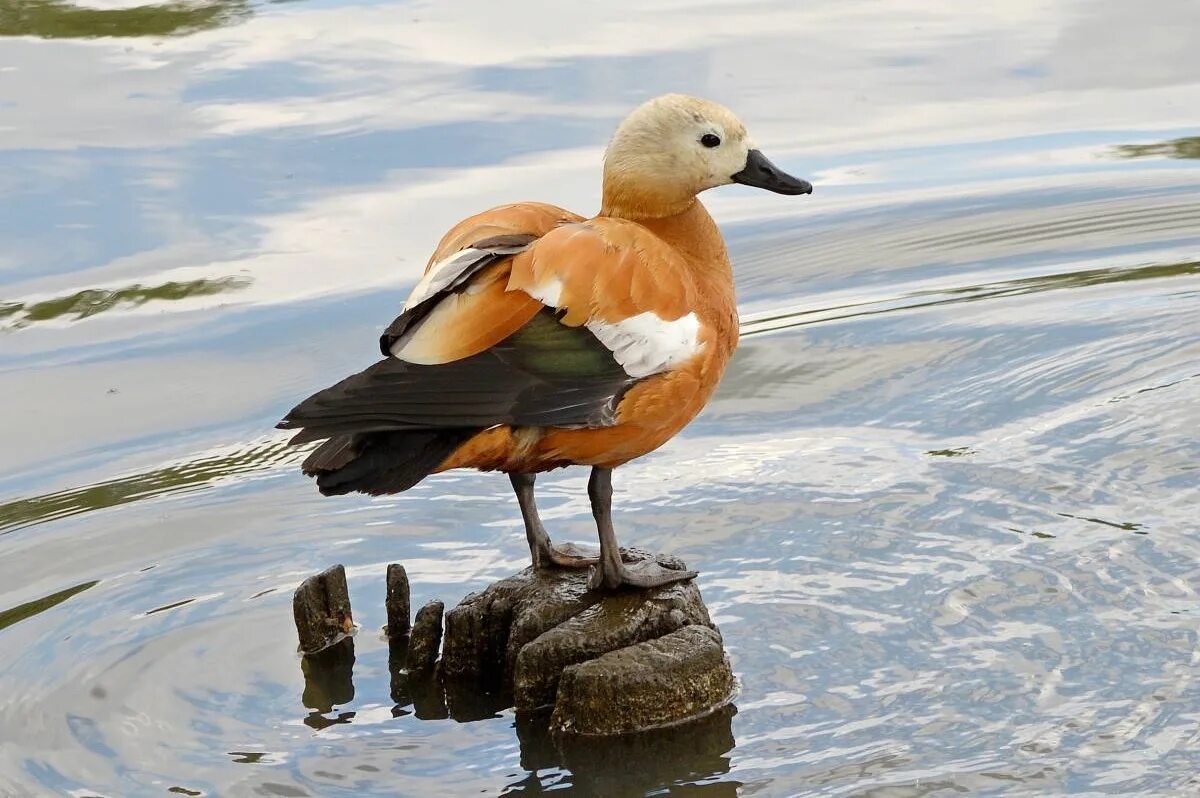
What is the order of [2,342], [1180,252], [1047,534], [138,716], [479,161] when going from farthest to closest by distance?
[479,161] < [1180,252] < [2,342] < [1047,534] < [138,716]

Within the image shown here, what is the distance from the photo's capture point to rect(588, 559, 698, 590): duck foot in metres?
6.21

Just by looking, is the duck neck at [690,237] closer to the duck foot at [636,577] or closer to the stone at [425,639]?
the duck foot at [636,577]

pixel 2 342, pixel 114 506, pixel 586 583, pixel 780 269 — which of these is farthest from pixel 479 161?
pixel 586 583

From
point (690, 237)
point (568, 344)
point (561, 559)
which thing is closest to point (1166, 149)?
point (690, 237)

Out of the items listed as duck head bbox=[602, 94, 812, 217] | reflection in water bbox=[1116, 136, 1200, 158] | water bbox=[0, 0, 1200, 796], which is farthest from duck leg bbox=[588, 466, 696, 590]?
reflection in water bbox=[1116, 136, 1200, 158]

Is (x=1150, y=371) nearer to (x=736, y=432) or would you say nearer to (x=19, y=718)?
(x=736, y=432)

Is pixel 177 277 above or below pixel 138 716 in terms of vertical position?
above

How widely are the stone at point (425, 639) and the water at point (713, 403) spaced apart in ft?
0.47

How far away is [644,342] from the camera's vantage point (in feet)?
19.2

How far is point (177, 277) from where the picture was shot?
9.50 m

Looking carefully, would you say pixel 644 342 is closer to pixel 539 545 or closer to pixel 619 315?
pixel 619 315

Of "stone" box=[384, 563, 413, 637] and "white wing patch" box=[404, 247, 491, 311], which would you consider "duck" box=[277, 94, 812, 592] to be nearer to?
"white wing patch" box=[404, 247, 491, 311]

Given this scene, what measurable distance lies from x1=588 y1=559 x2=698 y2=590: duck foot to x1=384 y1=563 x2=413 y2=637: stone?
638 millimetres

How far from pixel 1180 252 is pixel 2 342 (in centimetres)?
584
